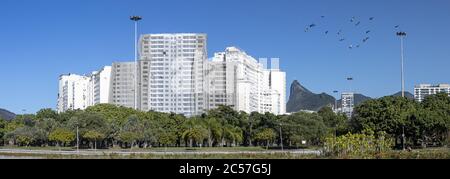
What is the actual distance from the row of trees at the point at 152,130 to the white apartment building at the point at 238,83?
2327 cm

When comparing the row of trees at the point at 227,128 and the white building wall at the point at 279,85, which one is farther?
the white building wall at the point at 279,85

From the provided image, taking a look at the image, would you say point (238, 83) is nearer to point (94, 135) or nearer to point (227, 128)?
point (227, 128)

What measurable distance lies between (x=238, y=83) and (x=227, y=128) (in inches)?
1154

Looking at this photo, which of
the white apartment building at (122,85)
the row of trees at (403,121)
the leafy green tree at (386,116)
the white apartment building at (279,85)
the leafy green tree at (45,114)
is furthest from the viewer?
the white apartment building at (279,85)

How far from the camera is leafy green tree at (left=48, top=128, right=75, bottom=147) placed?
3703 centimetres

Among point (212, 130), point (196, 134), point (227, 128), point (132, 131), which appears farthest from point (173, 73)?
point (132, 131)

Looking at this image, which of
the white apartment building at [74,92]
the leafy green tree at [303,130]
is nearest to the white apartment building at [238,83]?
the white apartment building at [74,92]

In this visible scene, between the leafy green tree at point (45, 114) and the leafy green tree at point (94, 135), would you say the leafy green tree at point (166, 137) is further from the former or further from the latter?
the leafy green tree at point (45, 114)

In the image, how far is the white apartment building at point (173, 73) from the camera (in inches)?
2894

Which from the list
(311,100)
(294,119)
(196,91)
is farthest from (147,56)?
(311,100)

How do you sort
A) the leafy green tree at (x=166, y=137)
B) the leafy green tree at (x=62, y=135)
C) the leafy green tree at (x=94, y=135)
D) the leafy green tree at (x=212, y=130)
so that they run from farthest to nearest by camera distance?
the leafy green tree at (x=212, y=130)
the leafy green tree at (x=166, y=137)
the leafy green tree at (x=62, y=135)
the leafy green tree at (x=94, y=135)

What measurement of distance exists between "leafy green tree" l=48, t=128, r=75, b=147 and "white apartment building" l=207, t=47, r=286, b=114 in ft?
118
